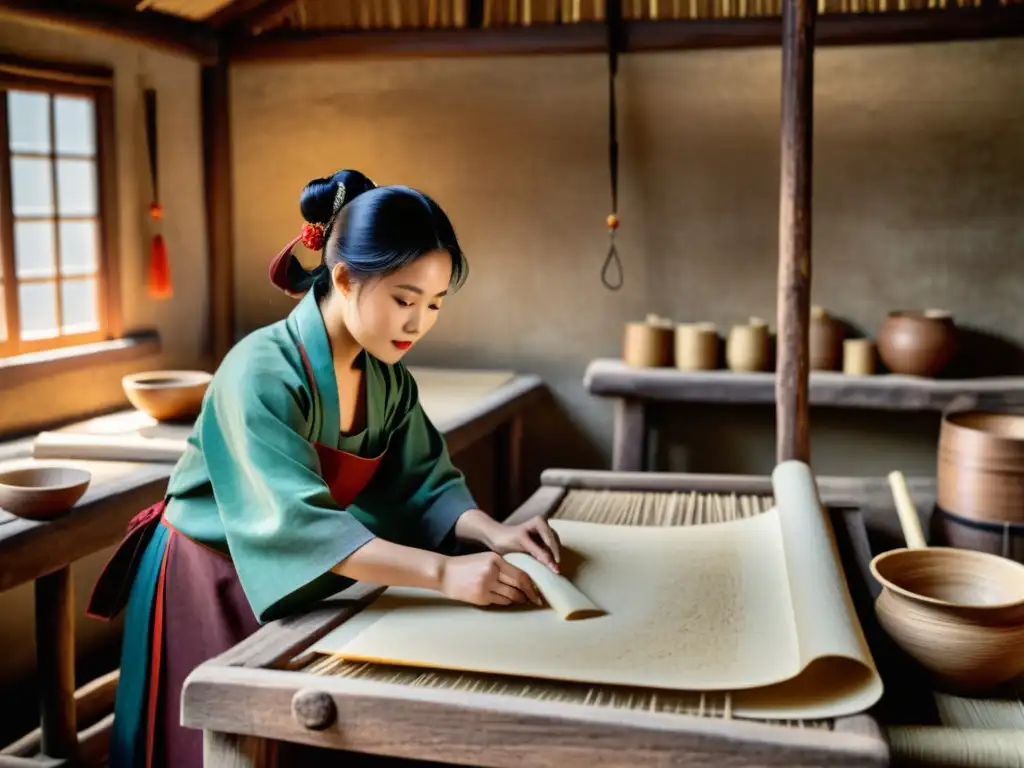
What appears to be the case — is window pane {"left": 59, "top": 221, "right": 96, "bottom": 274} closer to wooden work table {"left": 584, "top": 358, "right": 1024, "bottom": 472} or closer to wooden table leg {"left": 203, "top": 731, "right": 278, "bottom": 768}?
wooden work table {"left": 584, "top": 358, "right": 1024, "bottom": 472}

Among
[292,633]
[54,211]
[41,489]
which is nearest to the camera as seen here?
[292,633]

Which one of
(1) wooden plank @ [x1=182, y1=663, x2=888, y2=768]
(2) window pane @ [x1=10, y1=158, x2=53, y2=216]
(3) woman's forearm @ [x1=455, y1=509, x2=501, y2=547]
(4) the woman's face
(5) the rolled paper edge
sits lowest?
(1) wooden plank @ [x1=182, y1=663, x2=888, y2=768]

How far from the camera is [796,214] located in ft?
11.8

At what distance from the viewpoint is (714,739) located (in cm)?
121

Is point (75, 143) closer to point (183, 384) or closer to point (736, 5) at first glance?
point (183, 384)

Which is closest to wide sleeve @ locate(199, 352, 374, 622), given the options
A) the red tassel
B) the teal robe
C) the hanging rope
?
the teal robe

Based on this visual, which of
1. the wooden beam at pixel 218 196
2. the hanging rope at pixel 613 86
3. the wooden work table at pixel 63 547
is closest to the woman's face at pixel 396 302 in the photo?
the wooden work table at pixel 63 547

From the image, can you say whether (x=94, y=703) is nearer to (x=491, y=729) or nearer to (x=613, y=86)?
(x=491, y=729)

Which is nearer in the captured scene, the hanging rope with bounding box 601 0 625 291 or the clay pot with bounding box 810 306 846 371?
the clay pot with bounding box 810 306 846 371

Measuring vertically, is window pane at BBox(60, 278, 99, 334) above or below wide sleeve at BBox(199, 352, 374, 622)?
above

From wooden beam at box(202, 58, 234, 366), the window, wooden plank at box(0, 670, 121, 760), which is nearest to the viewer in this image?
wooden plank at box(0, 670, 121, 760)

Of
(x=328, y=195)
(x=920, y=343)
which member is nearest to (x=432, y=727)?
(x=328, y=195)

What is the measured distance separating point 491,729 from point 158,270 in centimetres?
370

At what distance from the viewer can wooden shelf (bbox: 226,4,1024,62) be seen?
4.62 meters
